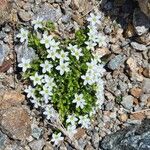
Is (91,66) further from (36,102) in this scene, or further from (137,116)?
(137,116)

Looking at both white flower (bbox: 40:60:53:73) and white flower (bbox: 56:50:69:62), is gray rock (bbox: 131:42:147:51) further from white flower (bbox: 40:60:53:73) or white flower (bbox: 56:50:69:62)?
white flower (bbox: 40:60:53:73)

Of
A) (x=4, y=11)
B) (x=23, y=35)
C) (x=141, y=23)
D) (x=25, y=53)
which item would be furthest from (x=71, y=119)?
(x=4, y=11)

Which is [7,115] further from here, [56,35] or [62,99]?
[56,35]

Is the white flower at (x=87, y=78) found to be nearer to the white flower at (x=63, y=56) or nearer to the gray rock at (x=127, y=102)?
the white flower at (x=63, y=56)

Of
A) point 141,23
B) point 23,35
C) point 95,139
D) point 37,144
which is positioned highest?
point 23,35

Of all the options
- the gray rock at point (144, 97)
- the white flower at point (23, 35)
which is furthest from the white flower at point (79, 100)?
the white flower at point (23, 35)

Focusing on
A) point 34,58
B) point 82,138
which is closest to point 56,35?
point 34,58

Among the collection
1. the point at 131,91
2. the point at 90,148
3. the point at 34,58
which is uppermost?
the point at 34,58
